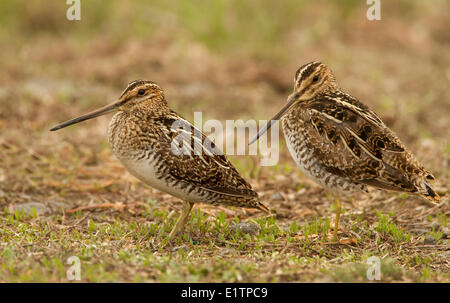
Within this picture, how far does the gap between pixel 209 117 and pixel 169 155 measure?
Answer: 422 cm

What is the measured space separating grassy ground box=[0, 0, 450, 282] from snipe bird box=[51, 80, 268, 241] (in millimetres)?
401

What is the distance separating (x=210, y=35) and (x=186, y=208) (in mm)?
6730

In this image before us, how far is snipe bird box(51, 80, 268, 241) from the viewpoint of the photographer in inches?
225

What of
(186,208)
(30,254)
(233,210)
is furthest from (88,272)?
(233,210)

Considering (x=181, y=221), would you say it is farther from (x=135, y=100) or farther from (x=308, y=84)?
(x=308, y=84)

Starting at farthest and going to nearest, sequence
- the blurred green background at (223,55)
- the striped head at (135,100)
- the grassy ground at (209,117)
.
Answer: the blurred green background at (223,55) → the striped head at (135,100) → the grassy ground at (209,117)

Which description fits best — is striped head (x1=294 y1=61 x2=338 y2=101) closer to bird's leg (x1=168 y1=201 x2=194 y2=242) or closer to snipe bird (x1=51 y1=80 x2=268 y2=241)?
snipe bird (x1=51 y1=80 x2=268 y2=241)

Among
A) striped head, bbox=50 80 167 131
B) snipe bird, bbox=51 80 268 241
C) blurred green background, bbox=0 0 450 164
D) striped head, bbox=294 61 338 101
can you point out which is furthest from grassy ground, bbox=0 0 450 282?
striped head, bbox=294 61 338 101

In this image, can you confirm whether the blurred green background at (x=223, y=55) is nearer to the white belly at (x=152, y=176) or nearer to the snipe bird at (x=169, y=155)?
the snipe bird at (x=169, y=155)

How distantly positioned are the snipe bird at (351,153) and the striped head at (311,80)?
0.21 m

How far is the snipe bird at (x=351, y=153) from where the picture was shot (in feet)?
18.8

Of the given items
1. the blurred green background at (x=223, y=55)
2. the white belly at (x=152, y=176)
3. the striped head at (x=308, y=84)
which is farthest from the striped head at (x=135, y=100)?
the blurred green background at (x=223, y=55)

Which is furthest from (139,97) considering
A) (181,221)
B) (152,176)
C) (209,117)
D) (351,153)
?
(209,117)

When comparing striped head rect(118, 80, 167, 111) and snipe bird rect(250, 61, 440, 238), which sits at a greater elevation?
striped head rect(118, 80, 167, 111)
